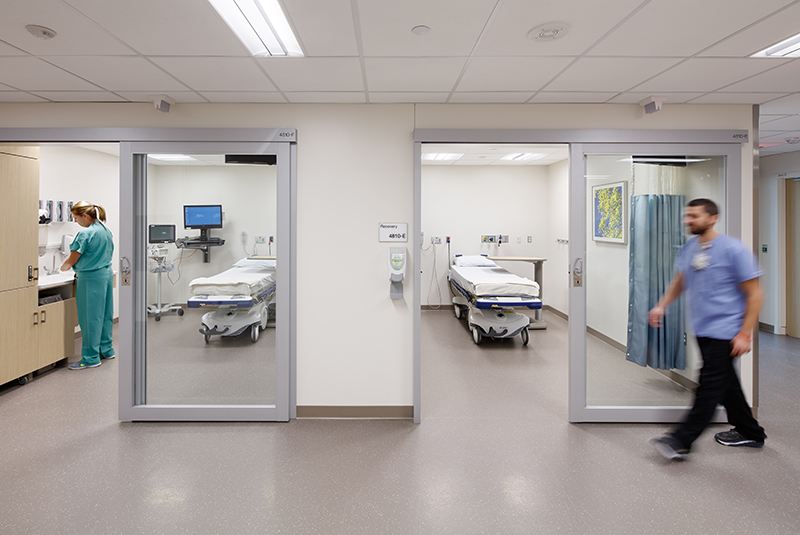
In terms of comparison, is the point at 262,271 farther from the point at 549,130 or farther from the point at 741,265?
the point at 741,265

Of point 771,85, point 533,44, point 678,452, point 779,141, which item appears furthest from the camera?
point 779,141

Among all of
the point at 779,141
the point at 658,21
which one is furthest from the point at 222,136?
the point at 779,141

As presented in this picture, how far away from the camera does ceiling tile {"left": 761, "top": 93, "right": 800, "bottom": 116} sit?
3111 millimetres

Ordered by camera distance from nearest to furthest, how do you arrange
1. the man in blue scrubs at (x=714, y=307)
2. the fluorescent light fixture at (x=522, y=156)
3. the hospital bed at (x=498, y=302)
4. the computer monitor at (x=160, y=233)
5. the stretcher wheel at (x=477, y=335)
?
the man in blue scrubs at (x=714, y=307), the computer monitor at (x=160, y=233), the hospital bed at (x=498, y=302), the stretcher wheel at (x=477, y=335), the fluorescent light fixture at (x=522, y=156)

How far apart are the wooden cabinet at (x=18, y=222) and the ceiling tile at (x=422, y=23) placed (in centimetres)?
345

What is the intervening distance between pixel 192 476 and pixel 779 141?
20.8 ft

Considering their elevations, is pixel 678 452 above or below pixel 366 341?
below

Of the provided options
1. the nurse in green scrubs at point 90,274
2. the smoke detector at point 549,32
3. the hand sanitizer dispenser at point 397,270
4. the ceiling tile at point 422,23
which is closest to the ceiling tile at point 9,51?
the ceiling tile at point 422,23

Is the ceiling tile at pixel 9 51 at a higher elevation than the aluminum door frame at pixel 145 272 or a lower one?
higher

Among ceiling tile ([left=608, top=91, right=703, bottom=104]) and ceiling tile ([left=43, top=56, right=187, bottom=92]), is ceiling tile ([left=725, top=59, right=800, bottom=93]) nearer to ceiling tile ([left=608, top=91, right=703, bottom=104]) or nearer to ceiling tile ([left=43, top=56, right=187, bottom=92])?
ceiling tile ([left=608, top=91, right=703, bottom=104])

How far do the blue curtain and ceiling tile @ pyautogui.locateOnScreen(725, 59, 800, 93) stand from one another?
2.65 ft

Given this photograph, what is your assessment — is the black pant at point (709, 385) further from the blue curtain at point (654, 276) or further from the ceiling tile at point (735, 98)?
the ceiling tile at point (735, 98)

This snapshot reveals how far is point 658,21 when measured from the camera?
2008 mm

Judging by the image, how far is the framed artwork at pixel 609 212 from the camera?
3244mm
